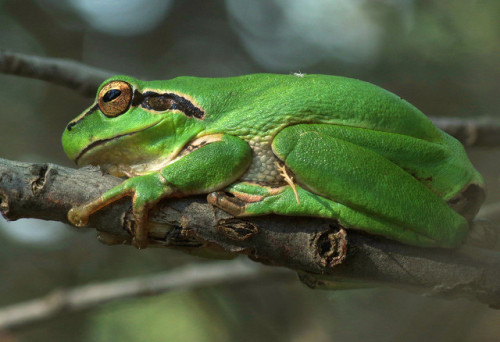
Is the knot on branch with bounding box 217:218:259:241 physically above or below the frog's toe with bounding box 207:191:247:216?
below

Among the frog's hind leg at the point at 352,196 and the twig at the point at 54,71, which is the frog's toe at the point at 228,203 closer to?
the frog's hind leg at the point at 352,196

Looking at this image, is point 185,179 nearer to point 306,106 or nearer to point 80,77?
point 306,106

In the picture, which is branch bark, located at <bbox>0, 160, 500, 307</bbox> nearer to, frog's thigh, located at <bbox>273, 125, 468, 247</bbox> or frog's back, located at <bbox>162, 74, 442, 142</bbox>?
frog's thigh, located at <bbox>273, 125, 468, 247</bbox>

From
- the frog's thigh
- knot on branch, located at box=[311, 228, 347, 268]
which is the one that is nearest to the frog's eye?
the frog's thigh

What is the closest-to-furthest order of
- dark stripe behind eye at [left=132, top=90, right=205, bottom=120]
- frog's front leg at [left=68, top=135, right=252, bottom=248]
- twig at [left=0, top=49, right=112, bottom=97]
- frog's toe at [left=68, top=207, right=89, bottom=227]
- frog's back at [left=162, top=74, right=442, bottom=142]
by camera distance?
frog's toe at [left=68, top=207, right=89, bottom=227], frog's front leg at [left=68, top=135, right=252, bottom=248], frog's back at [left=162, top=74, right=442, bottom=142], dark stripe behind eye at [left=132, top=90, right=205, bottom=120], twig at [left=0, top=49, right=112, bottom=97]

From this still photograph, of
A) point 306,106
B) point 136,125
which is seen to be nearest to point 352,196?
point 306,106

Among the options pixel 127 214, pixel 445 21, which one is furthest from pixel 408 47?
pixel 127 214

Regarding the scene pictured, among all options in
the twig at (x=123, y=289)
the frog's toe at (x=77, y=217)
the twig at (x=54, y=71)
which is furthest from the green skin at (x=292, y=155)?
the twig at (x=123, y=289)
